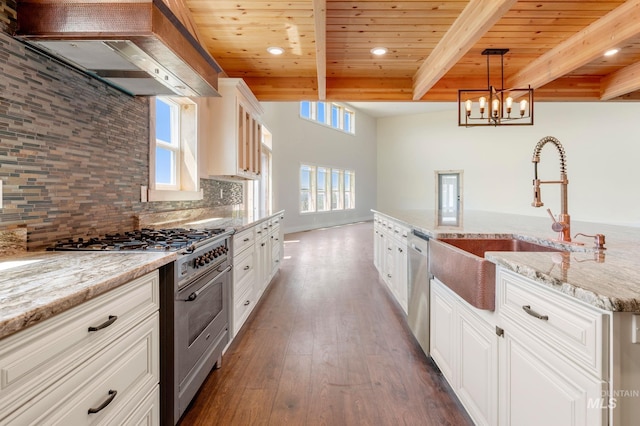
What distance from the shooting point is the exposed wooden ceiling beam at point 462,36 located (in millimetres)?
2299

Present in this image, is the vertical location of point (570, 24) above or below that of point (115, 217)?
above

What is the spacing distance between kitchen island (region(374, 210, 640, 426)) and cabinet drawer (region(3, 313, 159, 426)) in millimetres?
1351

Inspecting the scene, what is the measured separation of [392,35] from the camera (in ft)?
10.3

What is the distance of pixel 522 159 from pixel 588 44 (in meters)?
7.65

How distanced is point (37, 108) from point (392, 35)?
286 centimetres

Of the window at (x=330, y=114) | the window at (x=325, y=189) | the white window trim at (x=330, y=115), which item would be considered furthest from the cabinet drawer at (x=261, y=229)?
the window at (x=330, y=114)

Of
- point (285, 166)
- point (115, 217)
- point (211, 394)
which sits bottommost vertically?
point (211, 394)

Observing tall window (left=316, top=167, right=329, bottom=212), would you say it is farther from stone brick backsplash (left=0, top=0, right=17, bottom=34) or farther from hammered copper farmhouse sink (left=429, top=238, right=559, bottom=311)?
stone brick backsplash (left=0, top=0, right=17, bottom=34)

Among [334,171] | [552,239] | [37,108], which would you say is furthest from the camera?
[334,171]

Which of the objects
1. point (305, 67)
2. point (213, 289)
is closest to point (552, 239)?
point (213, 289)

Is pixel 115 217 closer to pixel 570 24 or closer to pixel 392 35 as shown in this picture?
pixel 392 35

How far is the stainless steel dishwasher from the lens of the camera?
7.02ft

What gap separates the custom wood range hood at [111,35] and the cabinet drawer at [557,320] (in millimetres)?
1719

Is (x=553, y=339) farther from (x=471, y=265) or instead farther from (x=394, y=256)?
(x=394, y=256)
